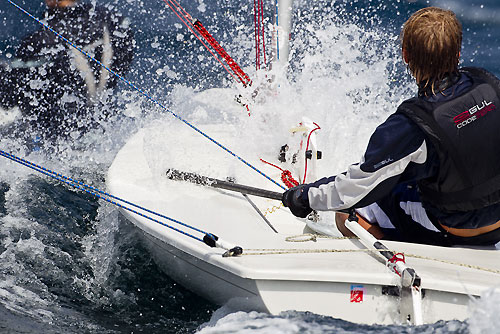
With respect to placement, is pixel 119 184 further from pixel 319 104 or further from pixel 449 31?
pixel 449 31

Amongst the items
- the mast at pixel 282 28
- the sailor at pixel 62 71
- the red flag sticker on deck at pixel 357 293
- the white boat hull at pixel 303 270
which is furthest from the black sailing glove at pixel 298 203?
the sailor at pixel 62 71

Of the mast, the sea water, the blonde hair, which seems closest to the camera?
the blonde hair

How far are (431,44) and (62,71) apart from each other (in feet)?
11.1

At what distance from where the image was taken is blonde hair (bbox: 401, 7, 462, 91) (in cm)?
165

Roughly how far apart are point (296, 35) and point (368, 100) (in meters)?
1.58

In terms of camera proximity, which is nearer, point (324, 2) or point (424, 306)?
point (424, 306)

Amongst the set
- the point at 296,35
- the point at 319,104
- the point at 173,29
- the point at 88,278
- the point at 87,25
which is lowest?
the point at 88,278

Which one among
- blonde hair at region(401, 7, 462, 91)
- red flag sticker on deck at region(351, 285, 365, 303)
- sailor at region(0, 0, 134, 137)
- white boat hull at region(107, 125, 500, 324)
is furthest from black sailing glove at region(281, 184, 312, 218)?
sailor at region(0, 0, 134, 137)

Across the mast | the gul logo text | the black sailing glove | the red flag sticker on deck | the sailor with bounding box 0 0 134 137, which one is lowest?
the red flag sticker on deck

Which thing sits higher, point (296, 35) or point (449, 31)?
point (296, 35)

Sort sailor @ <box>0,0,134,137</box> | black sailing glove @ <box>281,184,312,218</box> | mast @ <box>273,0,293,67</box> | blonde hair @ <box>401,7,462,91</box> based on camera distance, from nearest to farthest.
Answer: blonde hair @ <box>401,7,462,91</box>
black sailing glove @ <box>281,184,312,218</box>
mast @ <box>273,0,293,67</box>
sailor @ <box>0,0,134,137</box>

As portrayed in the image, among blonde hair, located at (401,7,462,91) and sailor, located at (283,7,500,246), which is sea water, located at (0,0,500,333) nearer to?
sailor, located at (283,7,500,246)

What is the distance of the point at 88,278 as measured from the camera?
263 cm

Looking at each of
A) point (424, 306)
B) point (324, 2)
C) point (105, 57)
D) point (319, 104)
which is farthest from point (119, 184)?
point (324, 2)
